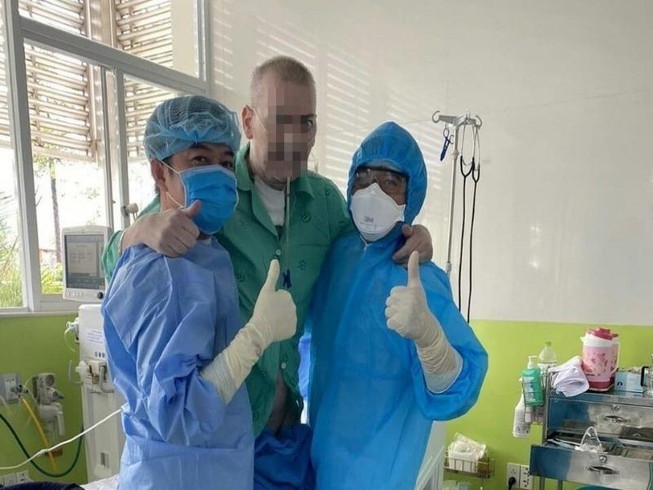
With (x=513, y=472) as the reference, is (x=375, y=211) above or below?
above

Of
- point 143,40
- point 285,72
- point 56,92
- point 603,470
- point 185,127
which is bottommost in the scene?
point 603,470

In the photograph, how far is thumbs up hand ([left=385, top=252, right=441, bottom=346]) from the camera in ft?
3.04

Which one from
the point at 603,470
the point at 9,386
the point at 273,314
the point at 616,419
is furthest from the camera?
the point at 9,386

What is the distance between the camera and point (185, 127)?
962 mm

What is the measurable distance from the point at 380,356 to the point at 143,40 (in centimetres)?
306

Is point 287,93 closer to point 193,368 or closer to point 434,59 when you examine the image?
point 193,368

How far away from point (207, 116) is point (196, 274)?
1.02ft

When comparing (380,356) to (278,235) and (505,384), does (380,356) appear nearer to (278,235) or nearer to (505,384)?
(278,235)

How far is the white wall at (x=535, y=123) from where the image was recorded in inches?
87.3

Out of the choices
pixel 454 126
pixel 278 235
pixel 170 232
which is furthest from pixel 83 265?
pixel 454 126

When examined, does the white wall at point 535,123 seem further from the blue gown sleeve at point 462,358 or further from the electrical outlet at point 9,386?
the electrical outlet at point 9,386

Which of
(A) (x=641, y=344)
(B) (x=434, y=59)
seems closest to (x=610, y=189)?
(A) (x=641, y=344)

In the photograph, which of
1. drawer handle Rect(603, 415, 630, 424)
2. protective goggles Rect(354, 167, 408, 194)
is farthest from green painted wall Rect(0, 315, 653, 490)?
protective goggles Rect(354, 167, 408, 194)

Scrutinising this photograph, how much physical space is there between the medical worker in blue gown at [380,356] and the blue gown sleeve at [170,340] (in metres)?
0.32
